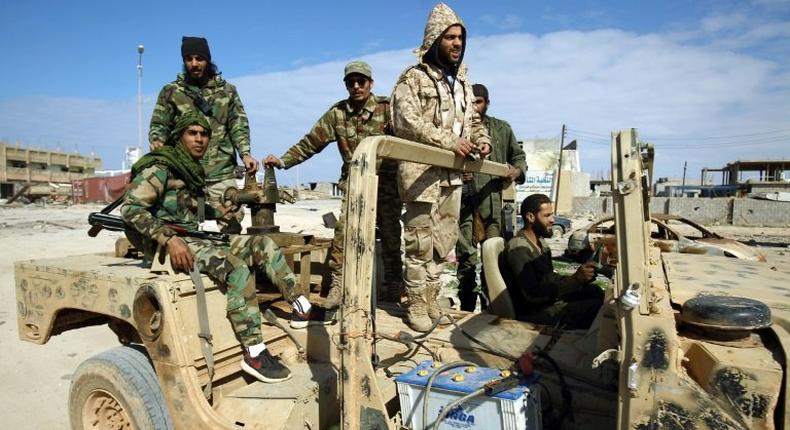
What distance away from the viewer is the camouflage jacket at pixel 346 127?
173 inches

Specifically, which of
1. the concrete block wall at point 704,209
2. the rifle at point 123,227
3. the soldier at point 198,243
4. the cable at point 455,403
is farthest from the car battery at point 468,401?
the concrete block wall at point 704,209

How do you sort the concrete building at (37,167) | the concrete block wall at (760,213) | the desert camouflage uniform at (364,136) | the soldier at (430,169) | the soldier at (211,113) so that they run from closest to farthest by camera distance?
the soldier at (430,169), the desert camouflage uniform at (364,136), the soldier at (211,113), the concrete block wall at (760,213), the concrete building at (37,167)

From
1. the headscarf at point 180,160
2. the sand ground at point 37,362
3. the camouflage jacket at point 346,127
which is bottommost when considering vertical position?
the sand ground at point 37,362

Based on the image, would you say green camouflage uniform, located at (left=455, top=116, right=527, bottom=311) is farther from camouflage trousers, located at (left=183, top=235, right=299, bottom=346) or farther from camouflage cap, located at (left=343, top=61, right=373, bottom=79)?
camouflage trousers, located at (left=183, top=235, right=299, bottom=346)

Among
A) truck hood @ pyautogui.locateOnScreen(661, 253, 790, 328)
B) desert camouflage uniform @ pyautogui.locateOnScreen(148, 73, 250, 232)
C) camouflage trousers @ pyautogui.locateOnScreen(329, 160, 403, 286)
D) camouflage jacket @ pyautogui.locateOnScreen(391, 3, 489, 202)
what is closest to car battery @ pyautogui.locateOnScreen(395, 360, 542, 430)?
truck hood @ pyautogui.locateOnScreen(661, 253, 790, 328)

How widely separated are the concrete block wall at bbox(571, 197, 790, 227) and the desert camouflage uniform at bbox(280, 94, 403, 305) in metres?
21.2

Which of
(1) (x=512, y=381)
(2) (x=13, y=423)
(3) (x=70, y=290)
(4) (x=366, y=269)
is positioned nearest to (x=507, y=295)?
(1) (x=512, y=381)

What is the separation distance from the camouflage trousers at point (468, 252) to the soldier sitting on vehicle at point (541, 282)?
0.91m

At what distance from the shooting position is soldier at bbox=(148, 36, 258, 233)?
4.52 m

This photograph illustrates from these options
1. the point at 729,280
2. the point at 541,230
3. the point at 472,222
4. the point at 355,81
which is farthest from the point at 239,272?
the point at 729,280

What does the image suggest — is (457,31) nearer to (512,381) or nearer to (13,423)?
(512,381)

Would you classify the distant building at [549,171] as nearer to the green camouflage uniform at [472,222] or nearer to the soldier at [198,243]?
the green camouflage uniform at [472,222]

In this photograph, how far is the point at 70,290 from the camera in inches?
126

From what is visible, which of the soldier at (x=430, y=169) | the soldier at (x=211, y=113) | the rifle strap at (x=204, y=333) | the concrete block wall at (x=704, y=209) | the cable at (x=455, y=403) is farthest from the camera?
the concrete block wall at (x=704, y=209)
